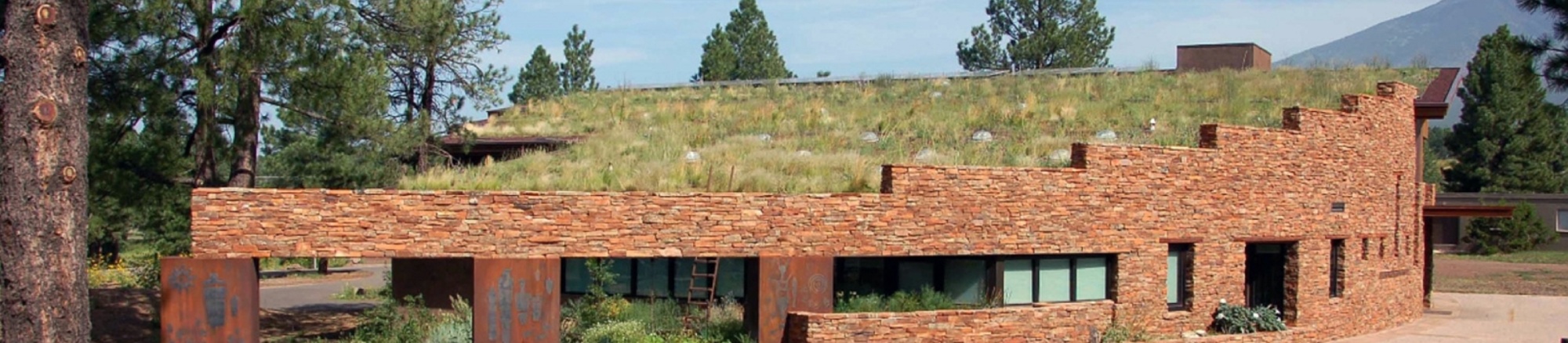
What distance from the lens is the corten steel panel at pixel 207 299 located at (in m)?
16.1

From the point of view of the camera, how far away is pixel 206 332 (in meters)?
16.3

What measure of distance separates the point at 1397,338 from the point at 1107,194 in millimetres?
7094

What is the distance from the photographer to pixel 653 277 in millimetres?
20922

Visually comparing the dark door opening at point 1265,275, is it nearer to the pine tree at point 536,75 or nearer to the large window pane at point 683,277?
the large window pane at point 683,277

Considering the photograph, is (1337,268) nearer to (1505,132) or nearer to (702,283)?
(702,283)

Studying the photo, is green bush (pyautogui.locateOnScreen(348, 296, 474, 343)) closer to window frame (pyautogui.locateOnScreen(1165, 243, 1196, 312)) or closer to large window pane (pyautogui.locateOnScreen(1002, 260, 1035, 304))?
large window pane (pyautogui.locateOnScreen(1002, 260, 1035, 304))

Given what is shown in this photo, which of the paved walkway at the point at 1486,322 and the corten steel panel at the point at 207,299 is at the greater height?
the corten steel panel at the point at 207,299

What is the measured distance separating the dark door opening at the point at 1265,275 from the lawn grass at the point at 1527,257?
32.6 metres

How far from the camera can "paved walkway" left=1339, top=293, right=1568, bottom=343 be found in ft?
78.3

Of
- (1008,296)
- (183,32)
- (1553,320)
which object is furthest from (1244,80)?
(183,32)

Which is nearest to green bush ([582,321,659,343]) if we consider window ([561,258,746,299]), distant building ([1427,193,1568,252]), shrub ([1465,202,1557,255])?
window ([561,258,746,299])

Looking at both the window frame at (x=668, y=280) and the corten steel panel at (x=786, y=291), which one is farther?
the window frame at (x=668, y=280)

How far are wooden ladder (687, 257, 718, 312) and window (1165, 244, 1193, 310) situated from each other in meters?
6.72

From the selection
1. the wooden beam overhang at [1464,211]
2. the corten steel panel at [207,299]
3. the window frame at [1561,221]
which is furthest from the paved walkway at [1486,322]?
the window frame at [1561,221]
